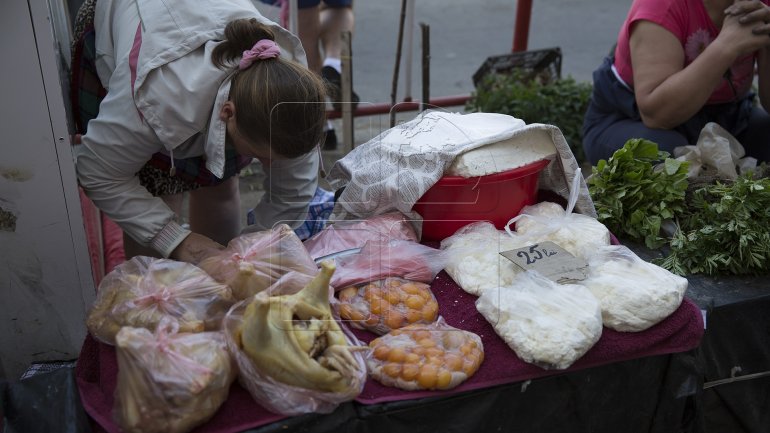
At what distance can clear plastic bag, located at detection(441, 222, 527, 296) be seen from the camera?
1.67m

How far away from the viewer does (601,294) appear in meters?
1.59

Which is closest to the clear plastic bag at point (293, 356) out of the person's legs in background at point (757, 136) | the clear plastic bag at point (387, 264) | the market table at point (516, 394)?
the market table at point (516, 394)

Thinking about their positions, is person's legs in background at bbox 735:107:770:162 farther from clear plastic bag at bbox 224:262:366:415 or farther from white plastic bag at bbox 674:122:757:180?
clear plastic bag at bbox 224:262:366:415

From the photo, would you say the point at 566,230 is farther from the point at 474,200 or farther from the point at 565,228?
the point at 474,200

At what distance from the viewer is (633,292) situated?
5.15 ft

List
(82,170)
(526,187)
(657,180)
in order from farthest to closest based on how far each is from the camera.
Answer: (657,180) → (526,187) → (82,170)

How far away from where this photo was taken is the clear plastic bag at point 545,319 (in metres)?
1.45

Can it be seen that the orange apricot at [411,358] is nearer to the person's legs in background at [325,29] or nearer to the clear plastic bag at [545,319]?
the clear plastic bag at [545,319]

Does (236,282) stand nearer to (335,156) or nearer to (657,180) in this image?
(657,180)

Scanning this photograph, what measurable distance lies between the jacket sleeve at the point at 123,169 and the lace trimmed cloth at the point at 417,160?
0.48 metres

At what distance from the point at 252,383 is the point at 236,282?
0.25m

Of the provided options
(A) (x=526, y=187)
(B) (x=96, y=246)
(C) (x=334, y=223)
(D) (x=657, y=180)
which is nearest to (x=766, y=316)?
(D) (x=657, y=180)

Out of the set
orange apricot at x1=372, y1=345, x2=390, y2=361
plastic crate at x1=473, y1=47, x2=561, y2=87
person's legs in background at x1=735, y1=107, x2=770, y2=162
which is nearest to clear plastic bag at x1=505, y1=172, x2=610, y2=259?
orange apricot at x1=372, y1=345, x2=390, y2=361

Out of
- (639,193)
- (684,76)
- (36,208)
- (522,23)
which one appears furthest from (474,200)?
(522,23)
